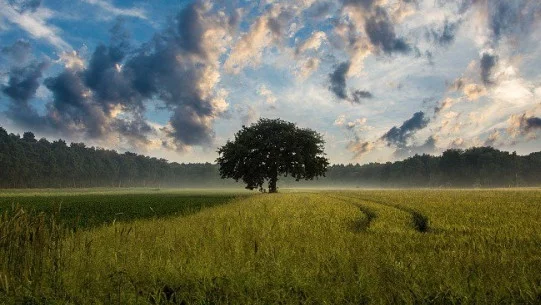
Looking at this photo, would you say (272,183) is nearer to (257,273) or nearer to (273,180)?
(273,180)

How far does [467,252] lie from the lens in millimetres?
8438

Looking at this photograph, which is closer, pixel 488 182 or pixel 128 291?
pixel 128 291

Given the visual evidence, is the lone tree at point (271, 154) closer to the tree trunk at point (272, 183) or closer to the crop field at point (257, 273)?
the tree trunk at point (272, 183)

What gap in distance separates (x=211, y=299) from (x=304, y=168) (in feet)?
194

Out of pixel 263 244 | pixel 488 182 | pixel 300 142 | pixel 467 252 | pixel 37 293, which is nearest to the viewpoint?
pixel 37 293

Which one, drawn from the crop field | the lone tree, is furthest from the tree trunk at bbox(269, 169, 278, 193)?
the crop field

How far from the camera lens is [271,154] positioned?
63094mm

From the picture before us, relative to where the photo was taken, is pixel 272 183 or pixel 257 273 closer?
pixel 257 273

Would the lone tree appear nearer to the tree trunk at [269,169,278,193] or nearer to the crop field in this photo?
the tree trunk at [269,169,278,193]

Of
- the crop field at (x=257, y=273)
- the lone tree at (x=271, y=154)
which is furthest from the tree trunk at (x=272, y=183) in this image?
the crop field at (x=257, y=273)

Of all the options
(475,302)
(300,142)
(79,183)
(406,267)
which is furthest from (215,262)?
(79,183)

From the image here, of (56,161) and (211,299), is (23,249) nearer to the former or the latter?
(211,299)

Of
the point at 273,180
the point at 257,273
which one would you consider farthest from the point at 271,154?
the point at 257,273

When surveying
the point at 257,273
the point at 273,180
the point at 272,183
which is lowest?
the point at 257,273
